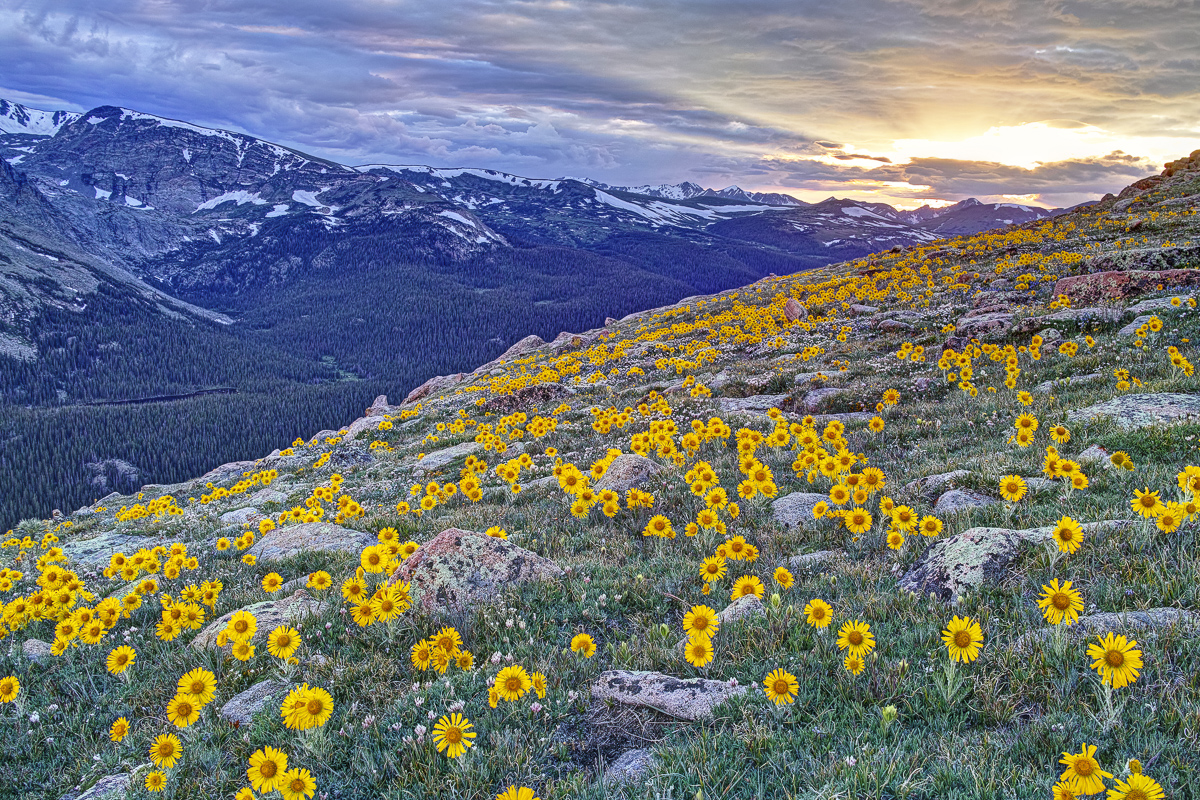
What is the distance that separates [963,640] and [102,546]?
16439mm

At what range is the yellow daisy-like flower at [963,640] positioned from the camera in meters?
3.54

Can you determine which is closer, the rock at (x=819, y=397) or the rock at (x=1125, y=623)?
the rock at (x=1125, y=623)

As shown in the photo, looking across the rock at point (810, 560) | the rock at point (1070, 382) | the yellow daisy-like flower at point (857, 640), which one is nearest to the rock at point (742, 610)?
the yellow daisy-like flower at point (857, 640)

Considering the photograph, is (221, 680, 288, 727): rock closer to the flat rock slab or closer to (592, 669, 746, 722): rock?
(592, 669, 746, 722): rock

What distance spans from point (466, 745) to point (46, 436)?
575 feet

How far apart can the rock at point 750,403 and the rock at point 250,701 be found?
11.0 meters

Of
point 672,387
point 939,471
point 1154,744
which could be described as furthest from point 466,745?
point 672,387

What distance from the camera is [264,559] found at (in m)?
9.32

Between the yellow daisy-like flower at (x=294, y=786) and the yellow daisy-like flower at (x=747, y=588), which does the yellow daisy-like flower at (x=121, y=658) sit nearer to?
the yellow daisy-like flower at (x=294, y=786)

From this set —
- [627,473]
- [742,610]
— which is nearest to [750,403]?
[627,473]

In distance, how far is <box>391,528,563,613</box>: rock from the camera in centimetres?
607

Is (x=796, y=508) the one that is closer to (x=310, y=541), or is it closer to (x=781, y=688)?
(x=781, y=688)

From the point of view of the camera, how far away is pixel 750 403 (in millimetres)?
15188

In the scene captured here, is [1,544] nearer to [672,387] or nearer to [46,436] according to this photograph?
[672,387]
